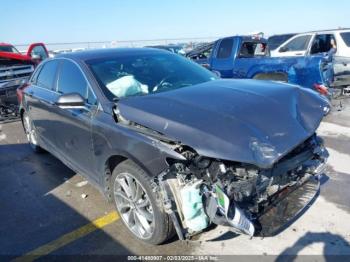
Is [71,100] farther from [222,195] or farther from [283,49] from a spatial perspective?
[283,49]

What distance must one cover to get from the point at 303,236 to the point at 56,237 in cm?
251

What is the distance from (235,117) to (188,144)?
52 cm

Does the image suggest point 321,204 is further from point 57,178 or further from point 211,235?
point 57,178

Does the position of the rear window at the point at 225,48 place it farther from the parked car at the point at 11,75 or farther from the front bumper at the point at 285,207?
the front bumper at the point at 285,207

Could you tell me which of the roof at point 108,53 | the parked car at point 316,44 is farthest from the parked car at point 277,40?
the roof at point 108,53

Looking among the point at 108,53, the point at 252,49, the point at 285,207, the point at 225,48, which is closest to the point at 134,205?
the point at 285,207

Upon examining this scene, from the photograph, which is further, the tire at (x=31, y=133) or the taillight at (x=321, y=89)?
the taillight at (x=321, y=89)

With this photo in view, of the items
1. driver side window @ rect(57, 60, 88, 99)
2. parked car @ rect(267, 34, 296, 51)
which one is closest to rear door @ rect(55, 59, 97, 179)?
driver side window @ rect(57, 60, 88, 99)

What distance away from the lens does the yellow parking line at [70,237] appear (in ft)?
11.1

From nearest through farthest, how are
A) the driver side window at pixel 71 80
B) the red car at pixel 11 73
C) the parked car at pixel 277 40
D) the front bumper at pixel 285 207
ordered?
the front bumper at pixel 285 207
the driver side window at pixel 71 80
the red car at pixel 11 73
the parked car at pixel 277 40

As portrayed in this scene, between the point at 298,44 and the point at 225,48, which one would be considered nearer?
the point at 225,48

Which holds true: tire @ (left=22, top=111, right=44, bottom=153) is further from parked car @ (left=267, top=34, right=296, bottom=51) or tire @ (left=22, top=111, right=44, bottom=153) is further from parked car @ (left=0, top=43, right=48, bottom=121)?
parked car @ (left=267, top=34, right=296, bottom=51)

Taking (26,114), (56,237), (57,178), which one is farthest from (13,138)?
(56,237)

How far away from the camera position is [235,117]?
2975 mm
